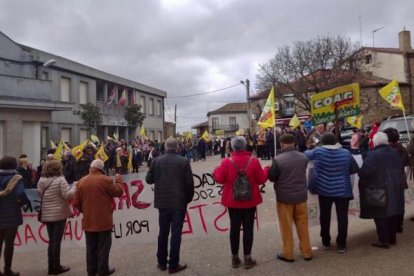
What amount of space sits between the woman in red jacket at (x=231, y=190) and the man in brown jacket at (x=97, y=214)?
56.2 inches

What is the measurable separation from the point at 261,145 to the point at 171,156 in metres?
16.9

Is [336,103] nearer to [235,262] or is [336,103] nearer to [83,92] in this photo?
[235,262]

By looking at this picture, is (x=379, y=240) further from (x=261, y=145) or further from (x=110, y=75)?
(x=110, y=75)

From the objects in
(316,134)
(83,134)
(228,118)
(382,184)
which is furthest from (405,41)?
(382,184)

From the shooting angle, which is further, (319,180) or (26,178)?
(26,178)

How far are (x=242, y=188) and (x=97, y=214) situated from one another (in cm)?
192

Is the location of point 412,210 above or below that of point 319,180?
below

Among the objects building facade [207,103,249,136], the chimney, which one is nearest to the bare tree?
the chimney

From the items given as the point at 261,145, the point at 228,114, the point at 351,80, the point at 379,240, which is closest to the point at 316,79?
the point at 351,80

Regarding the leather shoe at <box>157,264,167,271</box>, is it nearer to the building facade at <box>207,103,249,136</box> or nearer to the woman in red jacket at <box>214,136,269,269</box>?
the woman in red jacket at <box>214,136,269,269</box>

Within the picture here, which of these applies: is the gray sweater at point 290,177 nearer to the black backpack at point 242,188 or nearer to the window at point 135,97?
the black backpack at point 242,188

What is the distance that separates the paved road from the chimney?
44.7 m

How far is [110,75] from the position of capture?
1359 inches

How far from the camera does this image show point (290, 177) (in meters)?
5.61
